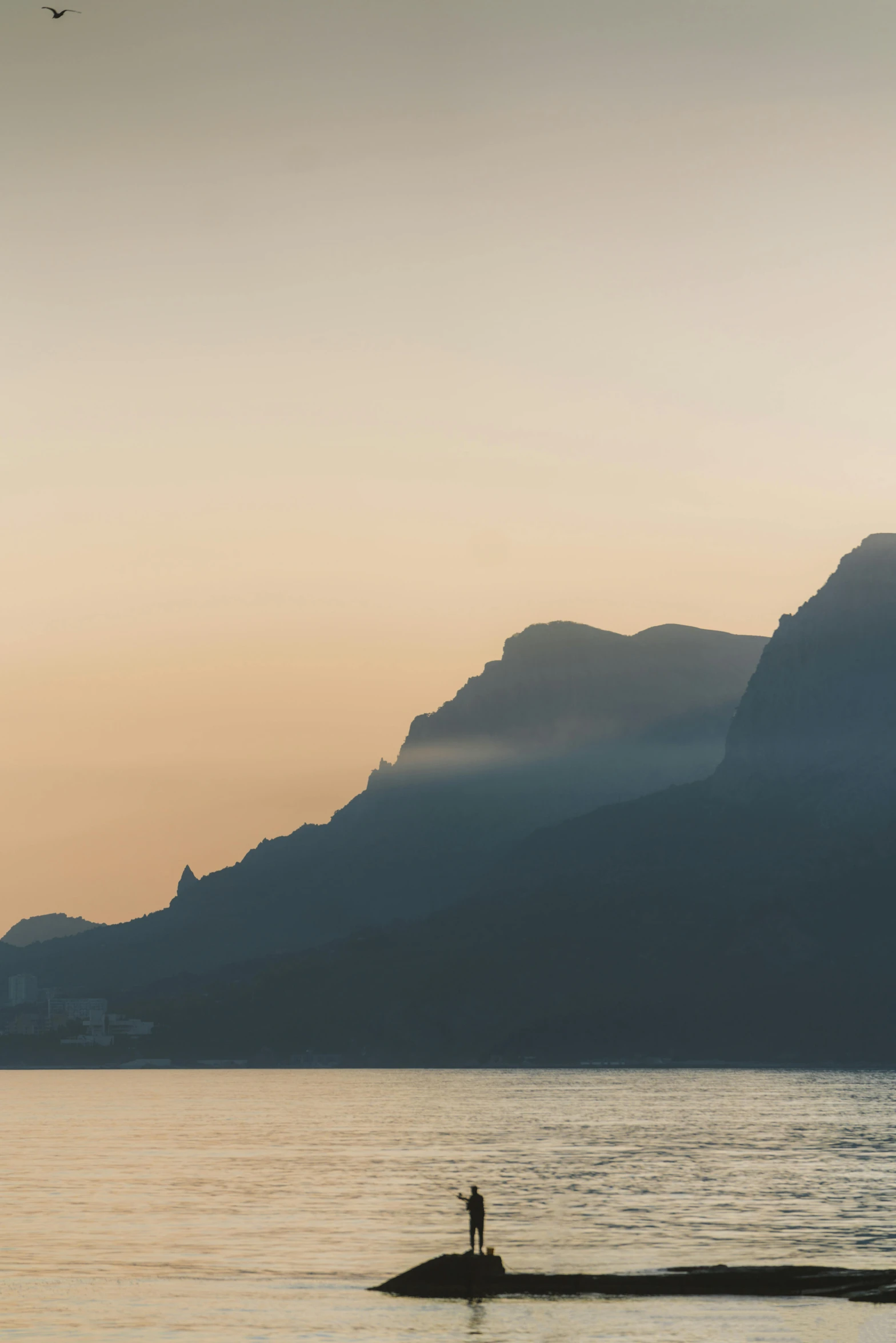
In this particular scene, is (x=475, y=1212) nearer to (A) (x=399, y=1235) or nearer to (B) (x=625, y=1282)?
(B) (x=625, y=1282)

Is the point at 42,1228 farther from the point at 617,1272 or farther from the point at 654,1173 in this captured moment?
the point at 654,1173

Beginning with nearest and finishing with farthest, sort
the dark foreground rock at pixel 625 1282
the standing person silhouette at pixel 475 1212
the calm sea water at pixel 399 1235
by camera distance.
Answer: the calm sea water at pixel 399 1235 < the dark foreground rock at pixel 625 1282 < the standing person silhouette at pixel 475 1212

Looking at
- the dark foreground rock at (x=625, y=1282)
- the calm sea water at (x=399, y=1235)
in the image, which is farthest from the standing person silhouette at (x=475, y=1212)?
the calm sea water at (x=399, y=1235)

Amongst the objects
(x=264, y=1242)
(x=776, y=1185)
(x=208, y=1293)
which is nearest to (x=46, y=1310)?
(x=208, y=1293)

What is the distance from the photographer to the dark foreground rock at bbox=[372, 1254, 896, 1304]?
8206 cm

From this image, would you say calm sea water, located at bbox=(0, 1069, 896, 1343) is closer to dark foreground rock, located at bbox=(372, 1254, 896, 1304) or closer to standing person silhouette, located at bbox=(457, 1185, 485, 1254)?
dark foreground rock, located at bbox=(372, 1254, 896, 1304)

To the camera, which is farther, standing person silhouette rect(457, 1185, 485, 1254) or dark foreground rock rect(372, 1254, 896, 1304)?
standing person silhouette rect(457, 1185, 485, 1254)

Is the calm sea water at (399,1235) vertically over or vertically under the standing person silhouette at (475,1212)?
under

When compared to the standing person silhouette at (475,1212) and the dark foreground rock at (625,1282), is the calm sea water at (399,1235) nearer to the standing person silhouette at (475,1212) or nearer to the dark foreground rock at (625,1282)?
the dark foreground rock at (625,1282)

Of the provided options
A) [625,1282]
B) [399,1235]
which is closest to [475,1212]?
[625,1282]

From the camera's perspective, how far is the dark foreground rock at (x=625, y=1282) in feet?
269

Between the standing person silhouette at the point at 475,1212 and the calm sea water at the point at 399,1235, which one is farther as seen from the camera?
the standing person silhouette at the point at 475,1212

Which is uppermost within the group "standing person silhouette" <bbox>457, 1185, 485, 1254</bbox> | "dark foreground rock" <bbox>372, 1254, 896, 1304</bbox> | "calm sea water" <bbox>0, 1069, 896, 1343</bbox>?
"standing person silhouette" <bbox>457, 1185, 485, 1254</bbox>

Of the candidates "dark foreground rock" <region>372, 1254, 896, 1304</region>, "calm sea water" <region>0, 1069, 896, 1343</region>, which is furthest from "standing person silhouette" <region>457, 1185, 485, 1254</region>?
"calm sea water" <region>0, 1069, 896, 1343</region>
